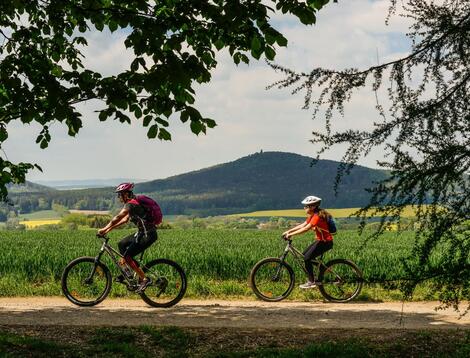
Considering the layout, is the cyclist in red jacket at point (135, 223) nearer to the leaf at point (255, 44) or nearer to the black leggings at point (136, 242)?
the black leggings at point (136, 242)

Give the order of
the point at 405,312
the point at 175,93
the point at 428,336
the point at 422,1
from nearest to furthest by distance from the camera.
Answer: the point at 422,1 → the point at 428,336 → the point at 175,93 → the point at 405,312

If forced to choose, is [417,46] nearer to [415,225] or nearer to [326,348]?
[415,225]

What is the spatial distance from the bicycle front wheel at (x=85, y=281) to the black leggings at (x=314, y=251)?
12.8 ft

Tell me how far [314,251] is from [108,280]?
4.04m

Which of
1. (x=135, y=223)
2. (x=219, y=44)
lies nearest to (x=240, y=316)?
(x=135, y=223)

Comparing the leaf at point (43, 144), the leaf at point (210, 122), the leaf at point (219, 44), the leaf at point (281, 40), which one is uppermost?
the leaf at point (219, 44)

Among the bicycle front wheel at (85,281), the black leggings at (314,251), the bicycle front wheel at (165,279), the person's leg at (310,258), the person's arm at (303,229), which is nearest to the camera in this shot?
the bicycle front wheel at (165,279)

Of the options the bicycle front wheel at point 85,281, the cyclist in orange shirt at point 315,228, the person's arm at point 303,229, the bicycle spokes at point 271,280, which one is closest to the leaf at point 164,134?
the cyclist in orange shirt at point 315,228

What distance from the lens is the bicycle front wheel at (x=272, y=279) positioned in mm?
13070

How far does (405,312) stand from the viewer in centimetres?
1230

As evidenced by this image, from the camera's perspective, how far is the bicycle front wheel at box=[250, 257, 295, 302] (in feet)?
42.9

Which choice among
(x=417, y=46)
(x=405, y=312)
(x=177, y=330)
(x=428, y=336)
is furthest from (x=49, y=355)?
(x=405, y=312)

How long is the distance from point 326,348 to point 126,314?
4.66 meters

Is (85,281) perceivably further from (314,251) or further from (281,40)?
(281,40)
